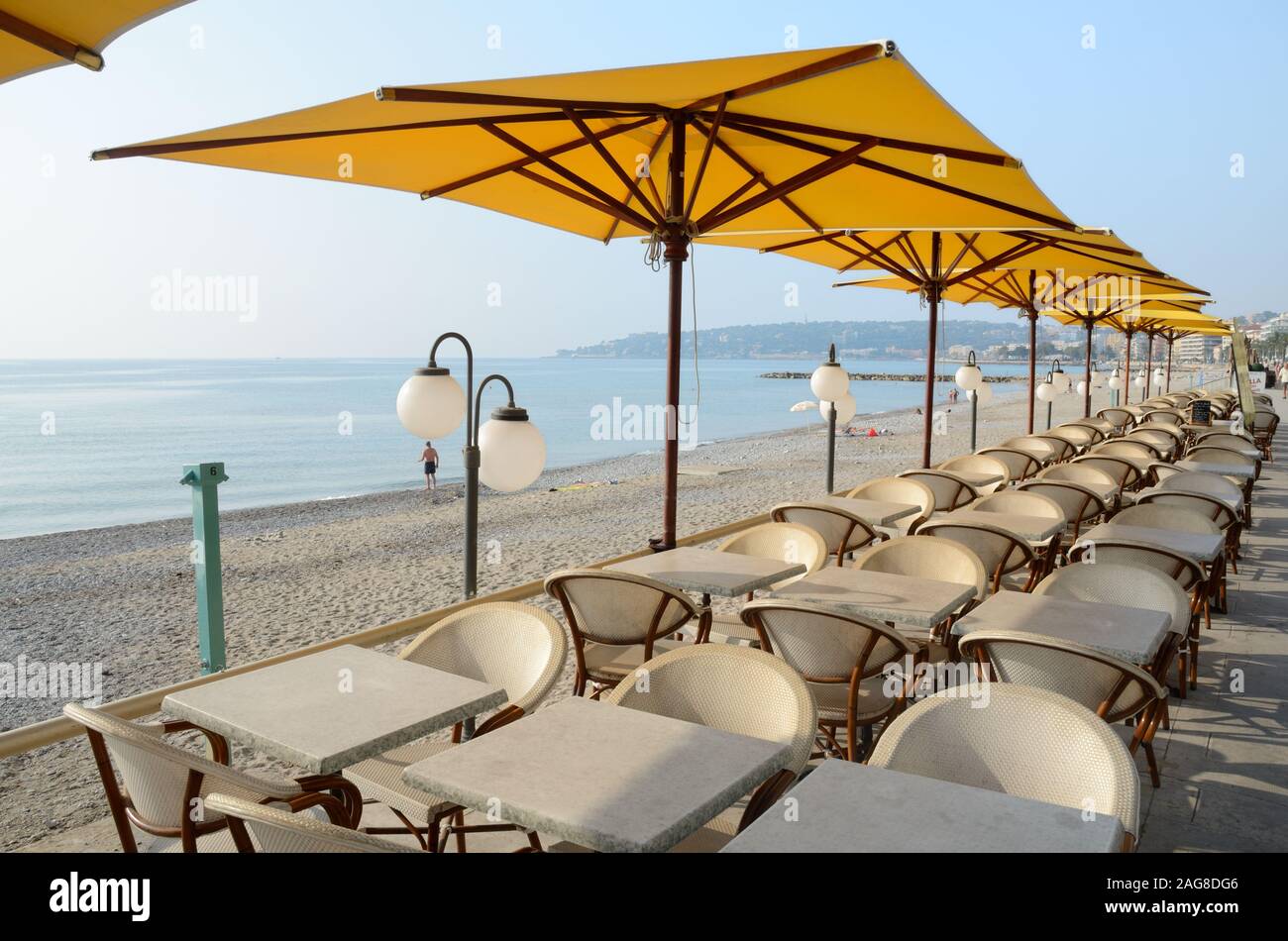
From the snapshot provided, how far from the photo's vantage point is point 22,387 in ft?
272

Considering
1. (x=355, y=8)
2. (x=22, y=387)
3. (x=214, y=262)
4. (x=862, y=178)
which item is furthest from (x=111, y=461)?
(x=22, y=387)

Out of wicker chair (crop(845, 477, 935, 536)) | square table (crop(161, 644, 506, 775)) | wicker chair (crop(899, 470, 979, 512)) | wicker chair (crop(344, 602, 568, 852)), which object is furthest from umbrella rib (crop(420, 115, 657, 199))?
wicker chair (crop(899, 470, 979, 512))

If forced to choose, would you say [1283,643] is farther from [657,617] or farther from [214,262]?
[214,262]

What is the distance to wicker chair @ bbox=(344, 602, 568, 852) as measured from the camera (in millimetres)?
2629

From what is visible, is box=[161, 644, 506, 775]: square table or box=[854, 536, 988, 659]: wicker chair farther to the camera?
box=[854, 536, 988, 659]: wicker chair

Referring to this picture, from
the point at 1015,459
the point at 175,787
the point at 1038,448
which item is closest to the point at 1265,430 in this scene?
the point at 1038,448

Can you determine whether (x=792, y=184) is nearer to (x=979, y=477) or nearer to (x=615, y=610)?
(x=615, y=610)

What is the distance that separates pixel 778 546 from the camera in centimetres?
443

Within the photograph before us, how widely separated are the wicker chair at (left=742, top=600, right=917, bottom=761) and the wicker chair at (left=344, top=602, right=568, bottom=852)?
666mm

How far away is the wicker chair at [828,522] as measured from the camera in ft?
16.4

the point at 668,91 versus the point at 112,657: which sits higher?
the point at 668,91

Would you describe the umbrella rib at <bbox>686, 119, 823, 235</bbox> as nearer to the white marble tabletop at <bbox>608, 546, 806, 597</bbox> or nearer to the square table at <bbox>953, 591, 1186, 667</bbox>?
the white marble tabletop at <bbox>608, 546, 806, 597</bbox>

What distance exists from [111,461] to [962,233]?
36.5 metres

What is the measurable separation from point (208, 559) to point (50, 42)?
6.67 feet
